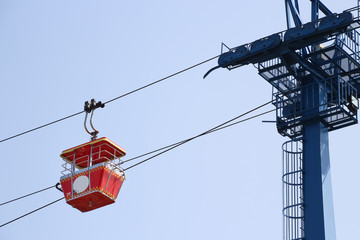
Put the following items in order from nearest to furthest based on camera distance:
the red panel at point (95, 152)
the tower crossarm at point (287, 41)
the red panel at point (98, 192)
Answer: the tower crossarm at point (287, 41) → the red panel at point (98, 192) → the red panel at point (95, 152)

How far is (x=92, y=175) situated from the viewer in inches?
1547

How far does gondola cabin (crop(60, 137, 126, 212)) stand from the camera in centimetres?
3897

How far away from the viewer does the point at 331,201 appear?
38219 millimetres

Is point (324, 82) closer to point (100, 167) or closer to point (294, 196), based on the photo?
point (294, 196)

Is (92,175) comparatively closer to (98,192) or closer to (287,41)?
(98,192)

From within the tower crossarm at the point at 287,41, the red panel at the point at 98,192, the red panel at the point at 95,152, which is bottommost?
the red panel at the point at 98,192

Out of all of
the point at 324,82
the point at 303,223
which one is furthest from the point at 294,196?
the point at 324,82

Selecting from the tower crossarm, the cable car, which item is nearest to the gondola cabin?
the cable car

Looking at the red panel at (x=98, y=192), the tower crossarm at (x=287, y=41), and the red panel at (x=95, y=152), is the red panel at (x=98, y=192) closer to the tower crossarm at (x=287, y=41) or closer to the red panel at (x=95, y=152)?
the red panel at (x=95, y=152)

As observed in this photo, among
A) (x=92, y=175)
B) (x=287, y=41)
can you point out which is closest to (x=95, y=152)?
(x=92, y=175)

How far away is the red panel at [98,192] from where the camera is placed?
38812 mm

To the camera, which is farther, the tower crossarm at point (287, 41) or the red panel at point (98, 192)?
the red panel at point (98, 192)

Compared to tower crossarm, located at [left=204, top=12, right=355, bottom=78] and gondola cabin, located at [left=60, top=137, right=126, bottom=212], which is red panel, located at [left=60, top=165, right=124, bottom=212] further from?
tower crossarm, located at [left=204, top=12, right=355, bottom=78]

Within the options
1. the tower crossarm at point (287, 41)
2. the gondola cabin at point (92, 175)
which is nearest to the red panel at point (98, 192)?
the gondola cabin at point (92, 175)
